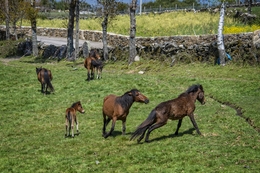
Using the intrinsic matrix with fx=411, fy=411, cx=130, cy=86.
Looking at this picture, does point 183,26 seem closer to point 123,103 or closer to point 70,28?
point 70,28

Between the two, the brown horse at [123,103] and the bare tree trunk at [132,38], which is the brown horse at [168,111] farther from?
the bare tree trunk at [132,38]

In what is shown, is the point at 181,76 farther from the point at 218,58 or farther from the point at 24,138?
the point at 24,138

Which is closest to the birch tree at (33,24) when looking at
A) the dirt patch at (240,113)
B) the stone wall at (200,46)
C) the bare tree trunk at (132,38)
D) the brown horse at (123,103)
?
the stone wall at (200,46)

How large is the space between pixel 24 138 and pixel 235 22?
98.8 feet

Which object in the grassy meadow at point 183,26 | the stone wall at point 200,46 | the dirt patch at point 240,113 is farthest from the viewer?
the grassy meadow at point 183,26

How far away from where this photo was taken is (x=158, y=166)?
11.0m

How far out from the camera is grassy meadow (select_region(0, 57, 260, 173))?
11.4 meters

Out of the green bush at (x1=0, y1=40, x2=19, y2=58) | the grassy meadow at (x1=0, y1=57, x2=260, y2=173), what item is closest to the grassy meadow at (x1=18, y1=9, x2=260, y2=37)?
the green bush at (x1=0, y1=40, x2=19, y2=58)

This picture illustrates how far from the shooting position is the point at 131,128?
15.5m

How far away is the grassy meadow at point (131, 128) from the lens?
11438mm

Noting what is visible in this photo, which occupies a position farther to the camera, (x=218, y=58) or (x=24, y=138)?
(x=218, y=58)

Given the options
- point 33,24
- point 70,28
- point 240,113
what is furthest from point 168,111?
point 33,24

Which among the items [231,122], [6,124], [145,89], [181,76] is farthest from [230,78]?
[6,124]

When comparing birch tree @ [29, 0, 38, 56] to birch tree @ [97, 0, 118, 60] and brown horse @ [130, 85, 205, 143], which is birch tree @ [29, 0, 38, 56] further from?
brown horse @ [130, 85, 205, 143]
